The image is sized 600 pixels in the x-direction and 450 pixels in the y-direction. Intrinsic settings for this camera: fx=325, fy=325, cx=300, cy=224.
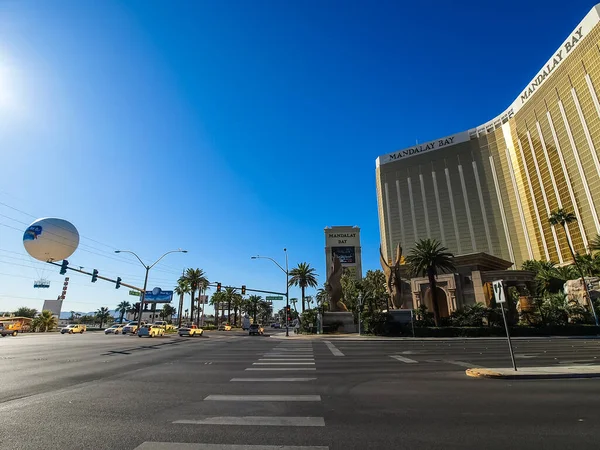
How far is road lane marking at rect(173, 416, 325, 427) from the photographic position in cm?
576

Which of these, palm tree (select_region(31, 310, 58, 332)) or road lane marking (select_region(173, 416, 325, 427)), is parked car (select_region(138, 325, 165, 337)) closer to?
road lane marking (select_region(173, 416, 325, 427))

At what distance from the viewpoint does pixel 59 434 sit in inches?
205

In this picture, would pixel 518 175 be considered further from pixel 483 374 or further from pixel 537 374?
pixel 483 374

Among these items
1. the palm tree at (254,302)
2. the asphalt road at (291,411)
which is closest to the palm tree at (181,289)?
the palm tree at (254,302)

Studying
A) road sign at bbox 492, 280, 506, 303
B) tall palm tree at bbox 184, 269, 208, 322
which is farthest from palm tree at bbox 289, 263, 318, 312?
road sign at bbox 492, 280, 506, 303

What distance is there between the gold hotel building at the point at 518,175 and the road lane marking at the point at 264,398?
331 feet

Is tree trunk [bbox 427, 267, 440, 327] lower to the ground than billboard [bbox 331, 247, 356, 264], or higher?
lower

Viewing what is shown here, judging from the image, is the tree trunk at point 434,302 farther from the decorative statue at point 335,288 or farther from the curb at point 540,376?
the curb at point 540,376

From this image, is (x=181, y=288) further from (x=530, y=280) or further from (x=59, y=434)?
(x=59, y=434)

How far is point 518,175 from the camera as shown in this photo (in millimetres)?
107375

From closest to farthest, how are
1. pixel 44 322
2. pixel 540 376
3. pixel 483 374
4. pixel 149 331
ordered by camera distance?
pixel 540 376
pixel 483 374
pixel 149 331
pixel 44 322

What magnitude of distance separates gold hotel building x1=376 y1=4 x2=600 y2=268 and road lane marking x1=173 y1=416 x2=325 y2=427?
102199 mm

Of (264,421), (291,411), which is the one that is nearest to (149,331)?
(291,411)

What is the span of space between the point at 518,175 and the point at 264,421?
126409 mm
